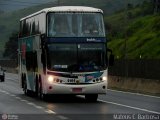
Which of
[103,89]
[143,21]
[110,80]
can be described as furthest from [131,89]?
[143,21]

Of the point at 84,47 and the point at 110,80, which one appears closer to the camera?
the point at 84,47

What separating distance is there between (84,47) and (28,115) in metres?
7.29

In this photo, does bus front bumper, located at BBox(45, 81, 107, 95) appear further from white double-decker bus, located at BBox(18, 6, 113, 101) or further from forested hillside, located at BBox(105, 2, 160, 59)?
forested hillside, located at BBox(105, 2, 160, 59)

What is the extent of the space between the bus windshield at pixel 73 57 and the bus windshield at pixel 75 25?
17.2 inches

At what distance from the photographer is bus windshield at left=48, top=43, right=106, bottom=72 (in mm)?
26656

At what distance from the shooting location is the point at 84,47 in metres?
26.9

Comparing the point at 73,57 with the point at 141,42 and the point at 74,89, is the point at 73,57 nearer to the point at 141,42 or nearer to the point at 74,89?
the point at 74,89

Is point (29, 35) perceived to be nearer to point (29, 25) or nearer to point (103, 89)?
point (29, 25)

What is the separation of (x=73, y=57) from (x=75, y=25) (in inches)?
49.1

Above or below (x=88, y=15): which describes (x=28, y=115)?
below

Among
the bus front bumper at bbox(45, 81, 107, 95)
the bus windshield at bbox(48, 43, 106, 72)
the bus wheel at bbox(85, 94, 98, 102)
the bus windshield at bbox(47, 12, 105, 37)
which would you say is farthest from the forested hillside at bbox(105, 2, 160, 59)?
the bus front bumper at bbox(45, 81, 107, 95)

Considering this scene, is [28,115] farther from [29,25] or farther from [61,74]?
[29,25]

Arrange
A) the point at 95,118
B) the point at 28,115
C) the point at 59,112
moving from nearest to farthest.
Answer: the point at 95,118
the point at 28,115
the point at 59,112

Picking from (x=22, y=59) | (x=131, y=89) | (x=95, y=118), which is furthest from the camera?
(x=131, y=89)
